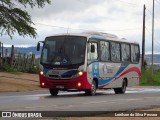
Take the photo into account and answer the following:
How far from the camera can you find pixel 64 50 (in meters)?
28.8

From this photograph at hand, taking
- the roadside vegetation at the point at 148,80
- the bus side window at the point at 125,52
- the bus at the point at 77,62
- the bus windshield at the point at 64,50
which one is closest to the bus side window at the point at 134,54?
the bus side window at the point at 125,52

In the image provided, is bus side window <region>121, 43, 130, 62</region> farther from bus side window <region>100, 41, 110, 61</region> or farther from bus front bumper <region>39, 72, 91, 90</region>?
bus front bumper <region>39, 72, 91, 90</region>

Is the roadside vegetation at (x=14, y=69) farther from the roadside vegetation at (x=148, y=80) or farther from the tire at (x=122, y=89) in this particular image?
the tire at (x=122, y=89)

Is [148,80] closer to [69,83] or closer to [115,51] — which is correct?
[115,51]

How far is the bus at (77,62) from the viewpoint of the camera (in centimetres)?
2831

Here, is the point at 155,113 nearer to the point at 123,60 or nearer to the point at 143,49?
the point at 123,60

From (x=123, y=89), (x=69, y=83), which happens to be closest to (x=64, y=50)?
(x=69, y=83)

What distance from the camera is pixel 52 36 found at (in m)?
29.6

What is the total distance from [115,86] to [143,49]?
36.2 m

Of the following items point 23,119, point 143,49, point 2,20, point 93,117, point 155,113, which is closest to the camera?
point 23,119

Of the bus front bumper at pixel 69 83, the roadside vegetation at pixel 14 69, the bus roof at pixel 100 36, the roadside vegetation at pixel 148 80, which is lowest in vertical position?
the roadside vegetation at pixel 148 80

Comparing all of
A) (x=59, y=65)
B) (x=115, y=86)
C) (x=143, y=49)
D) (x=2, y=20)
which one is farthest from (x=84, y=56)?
(x=143, y=49)

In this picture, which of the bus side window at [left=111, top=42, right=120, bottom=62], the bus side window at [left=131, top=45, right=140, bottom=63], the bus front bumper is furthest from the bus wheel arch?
the bus front bumper

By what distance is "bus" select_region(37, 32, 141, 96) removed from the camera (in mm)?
28312
